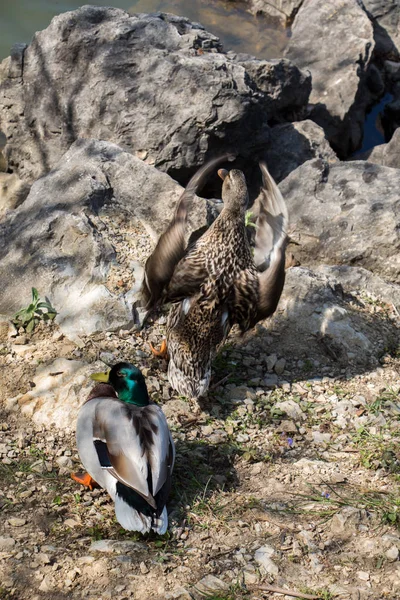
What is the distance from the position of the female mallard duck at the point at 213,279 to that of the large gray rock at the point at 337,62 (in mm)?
5270

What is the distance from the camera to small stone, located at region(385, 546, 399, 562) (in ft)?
11.3

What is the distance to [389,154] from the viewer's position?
8773 mm

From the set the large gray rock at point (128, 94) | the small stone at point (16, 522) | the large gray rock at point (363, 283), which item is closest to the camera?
the small stone at point (16, 522)

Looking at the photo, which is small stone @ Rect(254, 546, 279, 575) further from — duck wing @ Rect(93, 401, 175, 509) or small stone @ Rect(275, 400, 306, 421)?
small stone @ Rect(275, 400, 306, 421)

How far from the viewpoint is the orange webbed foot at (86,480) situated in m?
3.99

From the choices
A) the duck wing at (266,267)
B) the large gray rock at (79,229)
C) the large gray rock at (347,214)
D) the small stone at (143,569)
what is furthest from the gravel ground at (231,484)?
the large gray rock at (347,214)

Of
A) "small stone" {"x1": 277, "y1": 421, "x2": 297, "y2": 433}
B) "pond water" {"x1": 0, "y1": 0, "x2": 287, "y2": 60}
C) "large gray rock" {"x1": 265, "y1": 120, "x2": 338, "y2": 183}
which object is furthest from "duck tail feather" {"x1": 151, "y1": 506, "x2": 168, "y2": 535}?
"pond water" {"x1": 0, "y1": 0, "x2": 287, "y2": 60}

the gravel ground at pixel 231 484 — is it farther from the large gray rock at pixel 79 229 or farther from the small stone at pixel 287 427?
the large gray rock at pixel 79 229

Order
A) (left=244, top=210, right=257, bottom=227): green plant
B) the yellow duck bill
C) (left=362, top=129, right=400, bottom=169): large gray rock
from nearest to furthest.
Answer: the yellow duck bill, (left=244, top=210, right=257, bottom=227): green plant, (left=362, top=129, right=400, bottom=169): large gray rock

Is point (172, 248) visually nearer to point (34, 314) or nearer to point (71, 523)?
point (34, 314)

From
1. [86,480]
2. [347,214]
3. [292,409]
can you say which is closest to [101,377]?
[86,480]

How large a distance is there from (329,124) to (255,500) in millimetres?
6838

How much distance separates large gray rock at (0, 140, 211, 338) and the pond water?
22.4 feet

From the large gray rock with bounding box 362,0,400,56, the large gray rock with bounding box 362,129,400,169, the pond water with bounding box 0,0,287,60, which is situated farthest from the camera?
the pond water with bounding box 0,0,287,60
